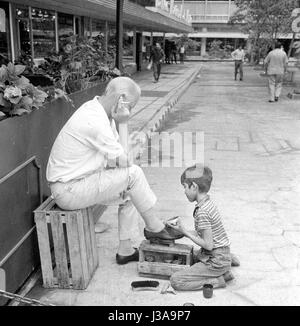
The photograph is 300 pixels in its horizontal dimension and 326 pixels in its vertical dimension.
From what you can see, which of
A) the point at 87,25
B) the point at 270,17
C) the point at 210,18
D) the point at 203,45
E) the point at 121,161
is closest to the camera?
the point at 121,161

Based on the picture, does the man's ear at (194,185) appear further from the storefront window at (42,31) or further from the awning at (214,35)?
the awning at (214,35)

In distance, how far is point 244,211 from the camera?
470 cm

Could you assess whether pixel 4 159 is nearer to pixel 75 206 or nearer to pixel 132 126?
pixel 75 206

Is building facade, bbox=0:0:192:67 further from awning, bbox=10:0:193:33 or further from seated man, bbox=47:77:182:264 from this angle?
seated man, bbox=47:77:182:264

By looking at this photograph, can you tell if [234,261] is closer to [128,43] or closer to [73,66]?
[73,66]

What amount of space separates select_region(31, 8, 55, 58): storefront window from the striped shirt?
8.37m

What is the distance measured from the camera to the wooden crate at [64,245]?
121 inches

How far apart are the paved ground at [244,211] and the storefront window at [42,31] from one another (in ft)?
12.4

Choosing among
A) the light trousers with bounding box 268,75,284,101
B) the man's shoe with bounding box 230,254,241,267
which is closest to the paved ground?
the man's shoe with bounding box 230,254,241,267

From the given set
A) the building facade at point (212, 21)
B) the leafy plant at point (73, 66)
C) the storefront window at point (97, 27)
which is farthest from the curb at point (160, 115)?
the building facade at point (212, 21)

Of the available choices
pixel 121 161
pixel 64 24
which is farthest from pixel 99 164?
pixel 64 24

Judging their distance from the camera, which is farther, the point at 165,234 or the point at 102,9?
the point at 102,9

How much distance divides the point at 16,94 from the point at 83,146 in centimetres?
56

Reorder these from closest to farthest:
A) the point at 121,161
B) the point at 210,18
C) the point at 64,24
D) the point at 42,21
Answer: the point at 121,161 < the point at 42,21 < the point at 64,24 < the point at 210,18
